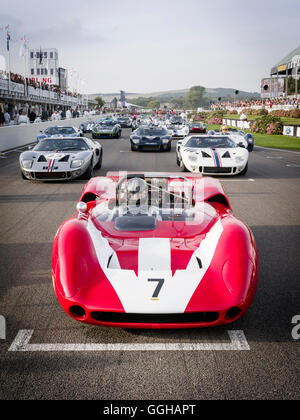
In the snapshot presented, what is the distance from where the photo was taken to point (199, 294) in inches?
134

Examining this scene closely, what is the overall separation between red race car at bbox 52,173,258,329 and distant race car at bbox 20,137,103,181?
649 cm

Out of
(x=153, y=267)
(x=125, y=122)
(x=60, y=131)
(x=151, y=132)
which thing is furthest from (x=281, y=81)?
(x=153, y=267)

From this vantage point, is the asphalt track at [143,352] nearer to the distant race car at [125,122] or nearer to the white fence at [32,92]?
the white fence at [32,92]

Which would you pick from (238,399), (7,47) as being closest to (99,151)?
(238,399)

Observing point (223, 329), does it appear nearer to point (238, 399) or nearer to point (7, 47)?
point (238, 399)

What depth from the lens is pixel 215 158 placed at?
12289mm

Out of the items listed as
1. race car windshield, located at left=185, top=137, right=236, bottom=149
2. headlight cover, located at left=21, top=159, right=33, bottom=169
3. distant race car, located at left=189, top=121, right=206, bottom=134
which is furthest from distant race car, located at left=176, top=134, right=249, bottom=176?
distant race car, located at left=189, top=121, right=206, bottom=134

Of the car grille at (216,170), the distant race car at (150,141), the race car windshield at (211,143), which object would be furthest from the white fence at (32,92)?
the car grille at (216,170)

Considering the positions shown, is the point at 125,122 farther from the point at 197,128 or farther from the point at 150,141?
the point at 150,141

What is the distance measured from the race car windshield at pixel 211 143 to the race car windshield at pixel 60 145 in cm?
316

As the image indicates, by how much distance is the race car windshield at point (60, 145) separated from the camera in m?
12.1

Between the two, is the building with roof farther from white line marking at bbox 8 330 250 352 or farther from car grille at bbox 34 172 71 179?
→ white line marking at bbox 8 330 250 352

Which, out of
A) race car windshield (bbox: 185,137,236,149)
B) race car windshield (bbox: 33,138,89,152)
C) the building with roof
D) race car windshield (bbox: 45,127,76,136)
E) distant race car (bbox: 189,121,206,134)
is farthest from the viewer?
the building with roof

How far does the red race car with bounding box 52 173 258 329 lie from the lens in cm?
337
